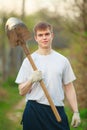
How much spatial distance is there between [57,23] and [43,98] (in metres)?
14.6

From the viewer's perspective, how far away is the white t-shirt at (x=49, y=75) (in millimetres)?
5293

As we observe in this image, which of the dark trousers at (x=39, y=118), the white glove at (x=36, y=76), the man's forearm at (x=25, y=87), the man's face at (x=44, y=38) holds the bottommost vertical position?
the dark trousers at (x=39, y=118)

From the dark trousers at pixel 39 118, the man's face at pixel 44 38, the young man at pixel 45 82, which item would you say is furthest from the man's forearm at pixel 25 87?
the man's face at pixel 44 38

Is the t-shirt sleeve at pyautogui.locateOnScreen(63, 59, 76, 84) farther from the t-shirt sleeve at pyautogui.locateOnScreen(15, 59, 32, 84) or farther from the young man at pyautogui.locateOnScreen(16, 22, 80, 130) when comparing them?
the t-shirt sleeve at pyautogui.locateOnScreen(15, 59, 32, 84)

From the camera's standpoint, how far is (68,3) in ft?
53.9

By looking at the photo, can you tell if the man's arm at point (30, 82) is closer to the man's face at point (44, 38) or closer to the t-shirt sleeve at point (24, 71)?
the t-shirt sleeve at point (24, 71)

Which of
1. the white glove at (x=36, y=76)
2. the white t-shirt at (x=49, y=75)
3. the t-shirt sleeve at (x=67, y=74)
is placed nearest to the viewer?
the white glove at (x=36, y=76)

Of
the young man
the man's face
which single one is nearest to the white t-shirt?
the young man

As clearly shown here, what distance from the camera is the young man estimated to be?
530cm

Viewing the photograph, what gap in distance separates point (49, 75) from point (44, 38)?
39 cm

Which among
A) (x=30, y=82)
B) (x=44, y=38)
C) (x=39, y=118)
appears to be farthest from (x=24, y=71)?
(x=39, y=118)

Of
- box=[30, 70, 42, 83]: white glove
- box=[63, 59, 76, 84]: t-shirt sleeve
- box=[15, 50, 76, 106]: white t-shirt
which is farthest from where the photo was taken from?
box=[63, 59, 76, 84]: t-shirt sleeve

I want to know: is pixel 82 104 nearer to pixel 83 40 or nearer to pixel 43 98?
pixel 83 40

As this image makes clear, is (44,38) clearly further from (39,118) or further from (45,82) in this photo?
(39,118)
